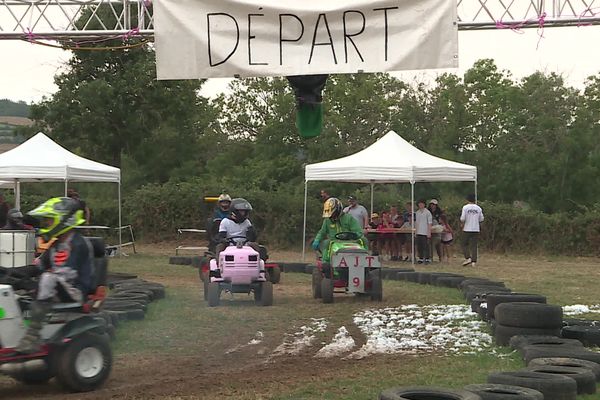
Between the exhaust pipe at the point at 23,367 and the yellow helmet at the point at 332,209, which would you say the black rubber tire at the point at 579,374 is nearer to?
the exhaust pipe at the point at 23,367

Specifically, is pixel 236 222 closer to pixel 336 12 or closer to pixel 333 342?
pixel 333 342

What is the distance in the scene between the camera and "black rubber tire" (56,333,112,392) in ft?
23.0

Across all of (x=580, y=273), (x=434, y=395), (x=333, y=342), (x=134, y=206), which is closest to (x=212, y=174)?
(x=134, y=206)

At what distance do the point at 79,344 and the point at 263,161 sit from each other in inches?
1521

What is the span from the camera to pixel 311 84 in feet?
25.2

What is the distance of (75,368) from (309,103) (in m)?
2.91

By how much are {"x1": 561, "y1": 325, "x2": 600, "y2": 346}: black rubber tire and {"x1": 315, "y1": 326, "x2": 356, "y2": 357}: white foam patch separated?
223cm

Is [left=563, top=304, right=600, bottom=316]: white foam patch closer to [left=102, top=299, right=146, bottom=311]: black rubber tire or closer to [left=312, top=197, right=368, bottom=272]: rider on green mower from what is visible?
[left=312, top=197, right=368, bottom=272]: rider on green mower

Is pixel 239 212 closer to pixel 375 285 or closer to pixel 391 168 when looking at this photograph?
pixel 375 285

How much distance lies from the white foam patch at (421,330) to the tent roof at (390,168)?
7.50 metres

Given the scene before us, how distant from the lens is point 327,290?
13.4 meters

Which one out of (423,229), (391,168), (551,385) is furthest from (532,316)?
(423,229)

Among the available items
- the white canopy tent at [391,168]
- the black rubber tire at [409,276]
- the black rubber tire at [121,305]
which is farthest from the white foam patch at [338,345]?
the white canopy tent at [391,168]

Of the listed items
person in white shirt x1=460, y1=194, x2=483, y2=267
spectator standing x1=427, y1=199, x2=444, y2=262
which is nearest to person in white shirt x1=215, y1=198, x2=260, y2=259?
person in white shirt x1=460, y1=194, x2=483, y2=267
